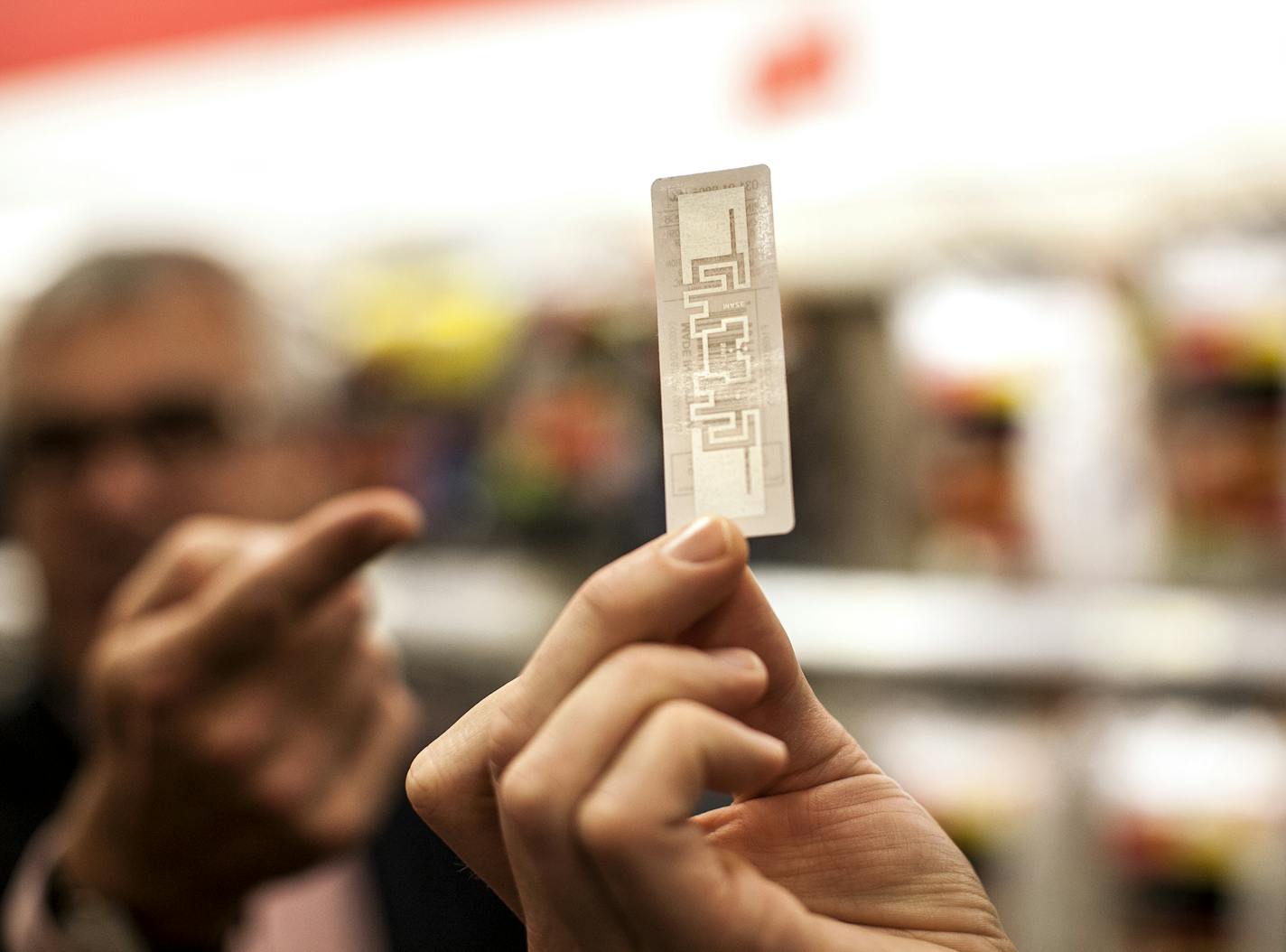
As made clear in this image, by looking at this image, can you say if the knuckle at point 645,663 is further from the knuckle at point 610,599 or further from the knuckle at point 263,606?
the knuckle at point 263,606

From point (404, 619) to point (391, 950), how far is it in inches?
19.9

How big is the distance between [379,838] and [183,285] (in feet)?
2.48

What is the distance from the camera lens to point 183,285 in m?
1.53

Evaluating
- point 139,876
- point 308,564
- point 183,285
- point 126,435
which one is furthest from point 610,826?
point 183,285

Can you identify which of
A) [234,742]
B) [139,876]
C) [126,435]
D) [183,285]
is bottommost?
[139,876]

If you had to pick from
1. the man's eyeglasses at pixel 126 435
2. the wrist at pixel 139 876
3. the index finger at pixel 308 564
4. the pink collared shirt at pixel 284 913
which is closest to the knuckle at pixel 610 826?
the index finger at pixel 308 564

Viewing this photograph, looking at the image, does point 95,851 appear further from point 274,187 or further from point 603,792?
point 274,187

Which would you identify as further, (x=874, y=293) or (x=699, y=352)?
(x=874, y=293)

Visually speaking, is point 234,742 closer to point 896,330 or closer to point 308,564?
point 308,564

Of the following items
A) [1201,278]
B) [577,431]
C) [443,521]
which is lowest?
[443,521]

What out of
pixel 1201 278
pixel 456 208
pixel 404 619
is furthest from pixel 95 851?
pixel 1201 278

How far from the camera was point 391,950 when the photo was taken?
1.46m

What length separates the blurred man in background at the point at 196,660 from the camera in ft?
2.72

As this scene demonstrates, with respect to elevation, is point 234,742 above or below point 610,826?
below
